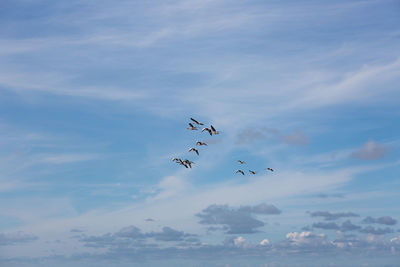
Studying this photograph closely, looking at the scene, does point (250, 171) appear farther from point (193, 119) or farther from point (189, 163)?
point (193, 119)

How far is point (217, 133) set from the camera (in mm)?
159750

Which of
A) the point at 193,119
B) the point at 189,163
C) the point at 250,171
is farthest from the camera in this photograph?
the point at 250,171

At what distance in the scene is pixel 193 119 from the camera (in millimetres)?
159750

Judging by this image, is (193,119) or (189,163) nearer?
(193,119)

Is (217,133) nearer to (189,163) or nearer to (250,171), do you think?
(189,163)

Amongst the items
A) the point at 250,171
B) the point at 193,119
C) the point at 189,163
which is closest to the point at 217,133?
the point at 193,119

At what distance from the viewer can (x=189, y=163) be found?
595 feet

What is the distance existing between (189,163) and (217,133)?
89.4ft

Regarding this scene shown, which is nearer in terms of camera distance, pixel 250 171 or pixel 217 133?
pixel 217 133

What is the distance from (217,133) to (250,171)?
4469 cm

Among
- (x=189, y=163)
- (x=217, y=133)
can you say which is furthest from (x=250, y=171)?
(x=217, y=133)

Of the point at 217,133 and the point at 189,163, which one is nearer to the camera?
the point at 217,133

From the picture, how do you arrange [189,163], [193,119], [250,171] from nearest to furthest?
1. [193,119]
2. [189,163]
3. [250,171]

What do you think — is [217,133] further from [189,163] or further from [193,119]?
[189,163]
